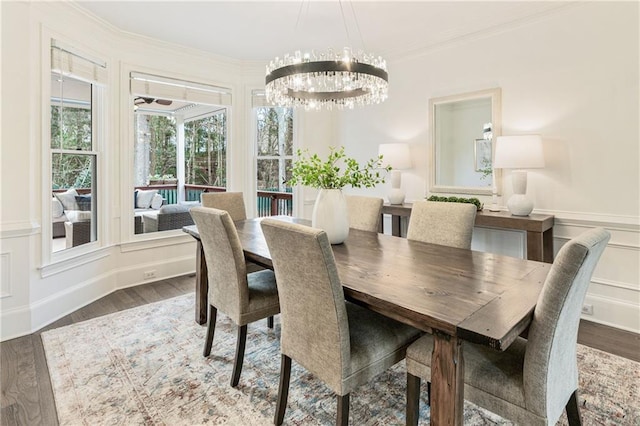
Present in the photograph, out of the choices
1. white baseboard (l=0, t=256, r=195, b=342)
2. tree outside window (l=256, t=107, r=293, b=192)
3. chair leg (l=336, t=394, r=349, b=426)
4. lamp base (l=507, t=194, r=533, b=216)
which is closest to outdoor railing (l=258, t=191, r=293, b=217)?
tree outside window (l=256, t=107, r=293, b=192)

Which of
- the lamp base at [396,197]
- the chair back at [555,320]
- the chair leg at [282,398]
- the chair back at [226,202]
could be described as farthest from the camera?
the lamp base at [396,197]

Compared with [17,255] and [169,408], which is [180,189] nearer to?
[17,255]

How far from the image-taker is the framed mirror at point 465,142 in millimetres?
3514

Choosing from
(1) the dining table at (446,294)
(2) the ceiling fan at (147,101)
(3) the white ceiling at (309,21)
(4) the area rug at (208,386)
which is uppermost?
(3) the white ceiling at (309,21)

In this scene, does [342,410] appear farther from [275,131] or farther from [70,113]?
[275,131]

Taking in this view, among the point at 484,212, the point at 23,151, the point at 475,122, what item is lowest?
the point at 484,212

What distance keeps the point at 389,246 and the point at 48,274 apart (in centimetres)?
278

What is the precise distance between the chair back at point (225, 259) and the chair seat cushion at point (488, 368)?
1015 millimetres

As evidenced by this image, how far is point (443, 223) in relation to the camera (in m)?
2.46

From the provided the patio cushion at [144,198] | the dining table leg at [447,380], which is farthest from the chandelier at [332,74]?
the patio cushion at [144,198]

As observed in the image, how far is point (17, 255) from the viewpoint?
8.87 feet

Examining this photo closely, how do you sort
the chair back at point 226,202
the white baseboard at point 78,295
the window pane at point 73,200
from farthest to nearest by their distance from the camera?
1. the chair back at point 226,202
2. the window pane at point 73,200
3. the white baseboard at point 78,295

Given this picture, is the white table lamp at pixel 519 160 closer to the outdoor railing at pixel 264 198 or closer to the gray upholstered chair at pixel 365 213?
the gray upholstered chair at pixel 365 213

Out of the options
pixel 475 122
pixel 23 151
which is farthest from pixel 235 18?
pixel 475 122
